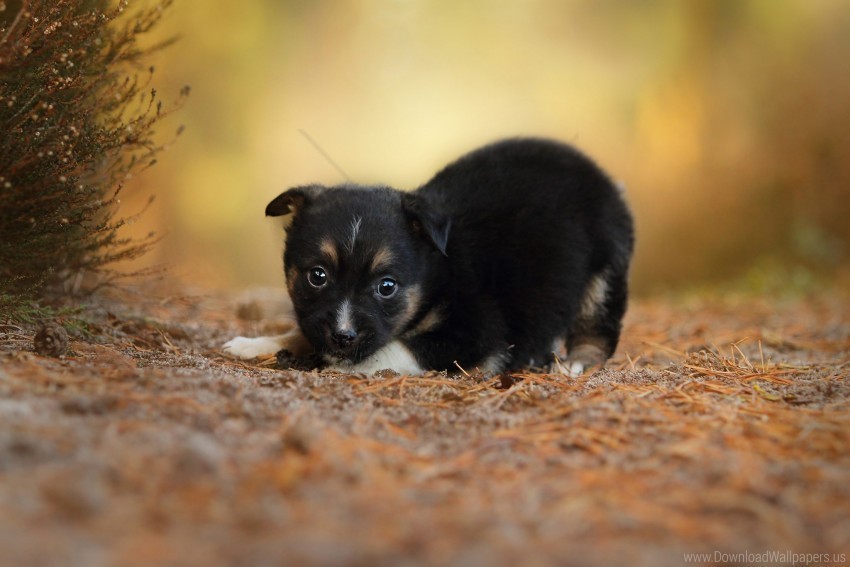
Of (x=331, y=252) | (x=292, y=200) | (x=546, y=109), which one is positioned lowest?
(x=331, y=252)

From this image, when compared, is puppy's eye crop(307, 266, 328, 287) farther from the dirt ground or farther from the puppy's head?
the dirt ground

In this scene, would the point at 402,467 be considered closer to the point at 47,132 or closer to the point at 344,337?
the point at 344,337

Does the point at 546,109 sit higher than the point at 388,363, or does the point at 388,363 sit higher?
the point at 546,109

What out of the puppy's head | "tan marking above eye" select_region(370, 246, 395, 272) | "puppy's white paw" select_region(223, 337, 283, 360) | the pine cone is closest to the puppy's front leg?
"puppy's white paw" select_region(223, 337, 283, 360)

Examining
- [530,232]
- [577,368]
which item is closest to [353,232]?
[530,232]

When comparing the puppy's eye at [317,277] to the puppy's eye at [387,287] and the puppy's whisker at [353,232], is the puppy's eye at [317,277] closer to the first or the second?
the puppy's whisker at [353,232]

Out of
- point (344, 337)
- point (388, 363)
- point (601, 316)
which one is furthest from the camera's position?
point (601, 316)

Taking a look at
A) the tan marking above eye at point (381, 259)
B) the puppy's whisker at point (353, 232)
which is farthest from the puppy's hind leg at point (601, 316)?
the puppy's whisker at point (353, 232)
